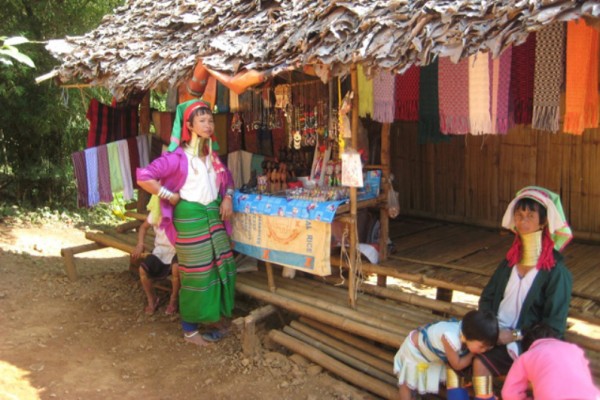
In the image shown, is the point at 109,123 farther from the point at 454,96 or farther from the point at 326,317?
the point at 454,96

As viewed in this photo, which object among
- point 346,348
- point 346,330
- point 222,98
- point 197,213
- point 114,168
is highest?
point 222,98

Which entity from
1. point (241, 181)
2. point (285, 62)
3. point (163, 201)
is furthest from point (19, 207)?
point (285, 62)

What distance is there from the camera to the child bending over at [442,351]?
138 inches

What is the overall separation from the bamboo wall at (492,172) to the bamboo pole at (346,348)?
8.78ft

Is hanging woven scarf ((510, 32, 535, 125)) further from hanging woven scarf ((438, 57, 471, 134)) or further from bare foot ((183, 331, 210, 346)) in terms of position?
bare foot ((183, 331, 210, 346))

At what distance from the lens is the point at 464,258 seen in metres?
5.61

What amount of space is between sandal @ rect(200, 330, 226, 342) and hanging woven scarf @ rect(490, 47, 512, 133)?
10.6 feet

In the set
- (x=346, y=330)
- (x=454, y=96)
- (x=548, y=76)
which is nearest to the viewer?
(x=548, y=76)

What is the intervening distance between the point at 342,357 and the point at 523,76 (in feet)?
8.92

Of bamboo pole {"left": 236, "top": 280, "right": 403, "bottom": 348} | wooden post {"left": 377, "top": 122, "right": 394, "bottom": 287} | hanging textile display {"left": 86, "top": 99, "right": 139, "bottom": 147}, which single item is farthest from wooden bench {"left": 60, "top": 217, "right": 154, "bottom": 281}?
wooden post {"left": 377, "top": 122, "right": 394, "bottom": 287}

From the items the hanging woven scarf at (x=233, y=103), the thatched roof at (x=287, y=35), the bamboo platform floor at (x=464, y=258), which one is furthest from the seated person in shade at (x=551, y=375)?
the hanging woven scarf at (x=233, y=103)

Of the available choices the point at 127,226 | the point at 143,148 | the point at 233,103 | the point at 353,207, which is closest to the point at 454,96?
the point at 353,207

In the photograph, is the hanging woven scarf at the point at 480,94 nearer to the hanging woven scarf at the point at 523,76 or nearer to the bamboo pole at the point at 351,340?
the hanging woven scarf at the point at 523,76

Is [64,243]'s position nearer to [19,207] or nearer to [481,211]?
[19,207]
